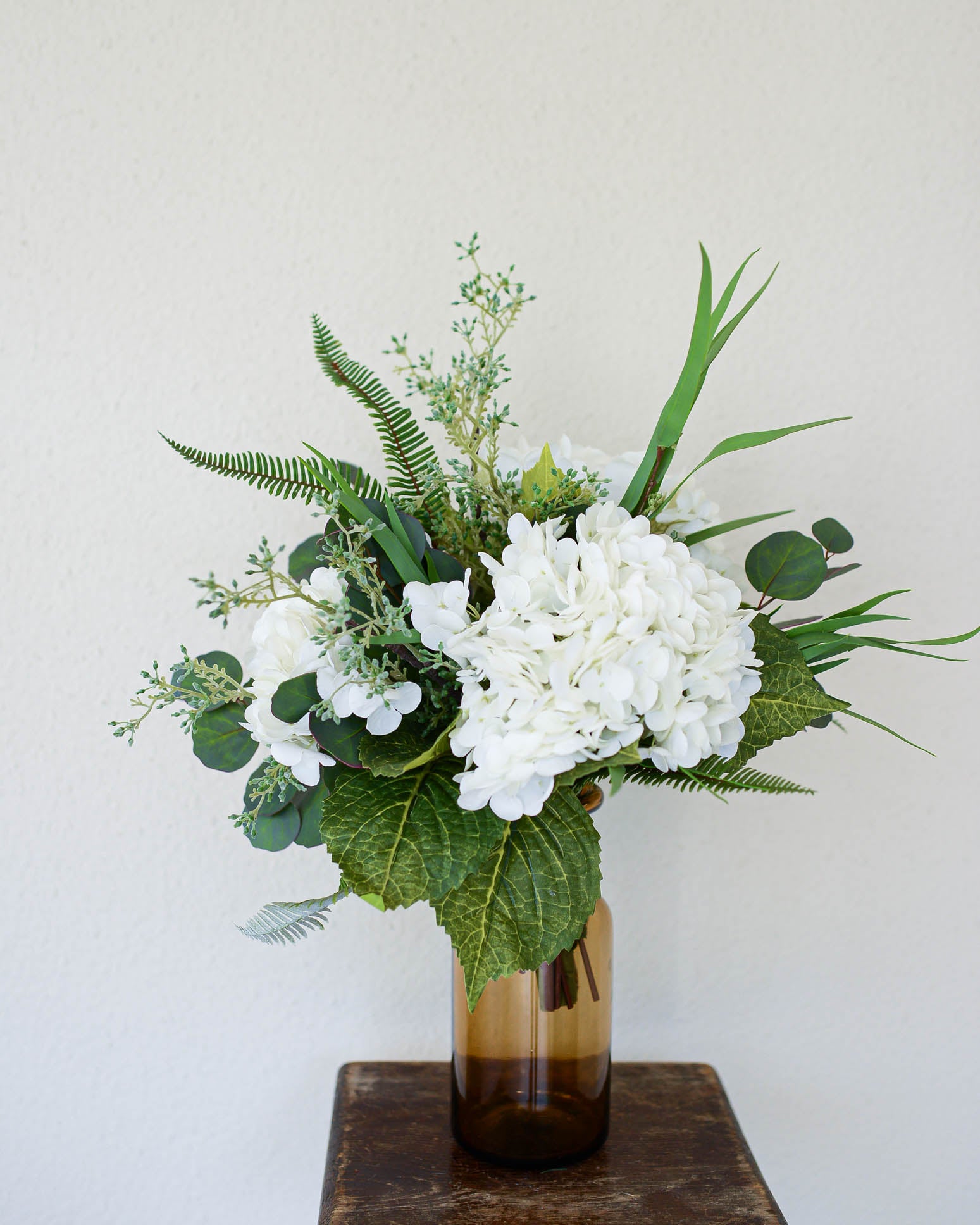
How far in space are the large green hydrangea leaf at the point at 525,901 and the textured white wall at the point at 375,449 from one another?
1.25ft

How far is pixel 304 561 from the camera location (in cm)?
75

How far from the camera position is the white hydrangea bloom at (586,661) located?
56 cm

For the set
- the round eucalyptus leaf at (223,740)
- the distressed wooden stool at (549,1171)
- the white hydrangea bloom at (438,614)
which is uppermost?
the white hydrangea bloom at (438,614)

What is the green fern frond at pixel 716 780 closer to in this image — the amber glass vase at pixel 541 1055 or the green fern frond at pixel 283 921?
the amber glass vase at pixel 541 1055

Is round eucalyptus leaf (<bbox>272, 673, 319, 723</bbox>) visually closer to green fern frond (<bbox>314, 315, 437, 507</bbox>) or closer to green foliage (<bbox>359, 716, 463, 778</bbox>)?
green foliage (<bbox>359, 716, 463, 778</bbox>)

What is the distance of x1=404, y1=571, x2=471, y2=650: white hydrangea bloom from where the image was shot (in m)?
0.60

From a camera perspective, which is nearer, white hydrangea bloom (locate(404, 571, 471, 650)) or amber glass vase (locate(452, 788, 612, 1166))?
white hydrangea bloom (locate(404, 571, 471, 650))

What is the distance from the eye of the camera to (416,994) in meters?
1.00

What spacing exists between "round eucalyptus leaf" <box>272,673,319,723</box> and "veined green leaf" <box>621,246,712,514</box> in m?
0.28

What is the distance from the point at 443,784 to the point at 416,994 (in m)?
0.47

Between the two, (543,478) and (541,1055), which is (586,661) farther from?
(541,1055)

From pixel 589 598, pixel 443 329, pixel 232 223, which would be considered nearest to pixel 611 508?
pixel 589 598

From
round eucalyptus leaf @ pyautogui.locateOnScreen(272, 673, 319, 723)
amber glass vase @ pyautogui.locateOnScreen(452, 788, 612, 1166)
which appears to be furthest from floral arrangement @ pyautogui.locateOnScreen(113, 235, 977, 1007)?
amber glass vase @ pyautogui.locateOnScreen(452, 788, 612, 1166)

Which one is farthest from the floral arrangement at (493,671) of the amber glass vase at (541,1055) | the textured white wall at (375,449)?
the textured white wall at (375,449)
